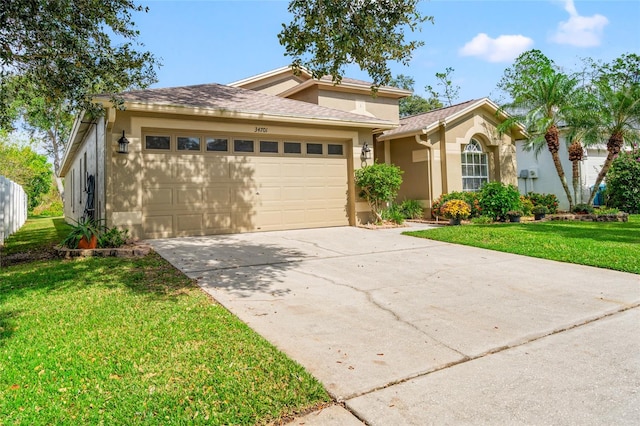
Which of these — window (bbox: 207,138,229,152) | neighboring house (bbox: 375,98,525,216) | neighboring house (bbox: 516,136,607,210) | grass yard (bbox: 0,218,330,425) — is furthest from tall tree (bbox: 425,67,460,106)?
grass yard (bbox: 0,218,330,425)

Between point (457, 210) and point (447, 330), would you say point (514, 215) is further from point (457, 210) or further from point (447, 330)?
point (447, 330)

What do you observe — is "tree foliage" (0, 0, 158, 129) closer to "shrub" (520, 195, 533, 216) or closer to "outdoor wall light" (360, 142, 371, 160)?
"outdoor wall light" (360, 142, 371, 160)

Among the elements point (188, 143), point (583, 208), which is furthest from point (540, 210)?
point (188, 143)

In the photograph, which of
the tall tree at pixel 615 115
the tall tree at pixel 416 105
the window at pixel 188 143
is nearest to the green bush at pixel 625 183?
the tall tree at pixel 615 115

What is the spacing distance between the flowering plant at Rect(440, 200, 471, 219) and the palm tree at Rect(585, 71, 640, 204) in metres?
6.56

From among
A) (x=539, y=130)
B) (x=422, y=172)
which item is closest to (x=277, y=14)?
(x=422, y=172)

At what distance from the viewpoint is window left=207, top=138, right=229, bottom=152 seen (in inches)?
405

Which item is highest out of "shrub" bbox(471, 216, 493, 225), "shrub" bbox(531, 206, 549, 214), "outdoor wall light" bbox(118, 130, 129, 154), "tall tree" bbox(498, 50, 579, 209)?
"tall tree" bbox(498, 50, 579, 209)

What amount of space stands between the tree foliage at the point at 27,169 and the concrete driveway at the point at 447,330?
27352mm

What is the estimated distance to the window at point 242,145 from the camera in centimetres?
1062

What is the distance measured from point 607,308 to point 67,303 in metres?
6.19

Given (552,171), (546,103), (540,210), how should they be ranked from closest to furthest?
(540,210) < (546,103) < (552,171)

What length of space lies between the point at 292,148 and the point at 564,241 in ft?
23.5

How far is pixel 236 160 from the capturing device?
1060cm
